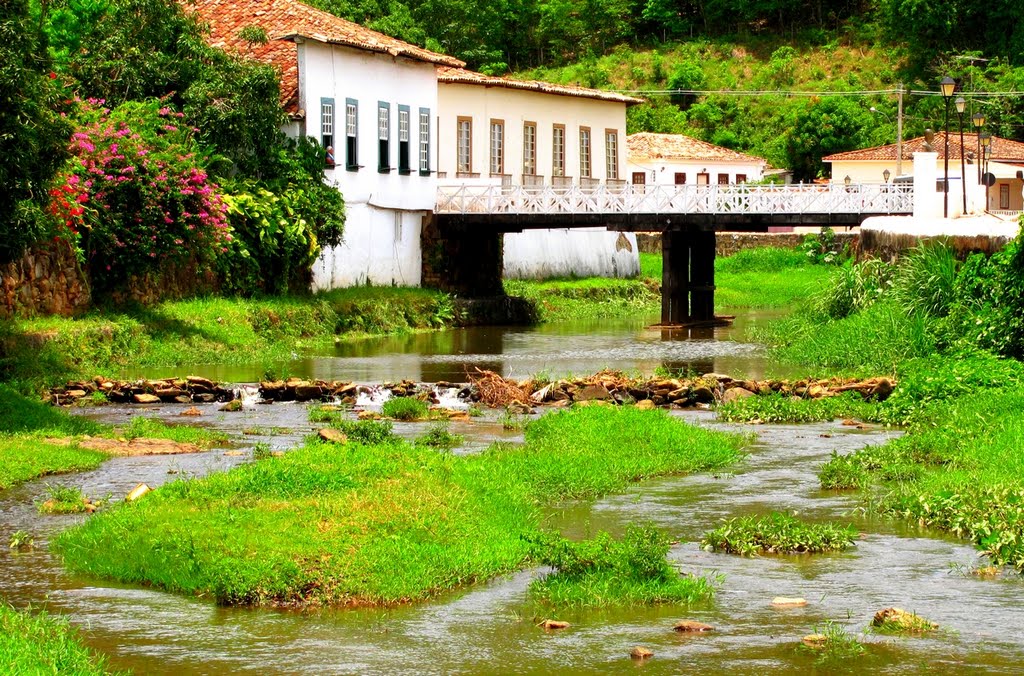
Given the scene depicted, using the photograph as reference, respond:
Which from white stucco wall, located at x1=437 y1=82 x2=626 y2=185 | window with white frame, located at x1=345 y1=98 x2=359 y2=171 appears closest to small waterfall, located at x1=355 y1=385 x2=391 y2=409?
window with white frame, located at x1=345 y1=98 x2=359 y2=171

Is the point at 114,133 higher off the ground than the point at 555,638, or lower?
higher

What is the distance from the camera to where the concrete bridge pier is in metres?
41.1

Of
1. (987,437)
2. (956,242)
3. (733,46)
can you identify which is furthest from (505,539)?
(733,46)

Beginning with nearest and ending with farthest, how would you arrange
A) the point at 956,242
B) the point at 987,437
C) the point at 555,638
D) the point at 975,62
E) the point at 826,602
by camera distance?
the point at 555,638 < the point at 826,602 < the point at 987,437 < the point at 956,242 < the point at 975,62

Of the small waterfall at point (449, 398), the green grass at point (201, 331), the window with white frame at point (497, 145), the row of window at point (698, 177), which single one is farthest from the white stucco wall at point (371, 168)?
the row of window at point (698, 177)

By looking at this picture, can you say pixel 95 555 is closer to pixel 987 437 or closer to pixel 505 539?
pixel 505 539

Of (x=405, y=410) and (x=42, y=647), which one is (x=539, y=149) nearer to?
(x=405, y=410)

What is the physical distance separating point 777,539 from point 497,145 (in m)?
35.7

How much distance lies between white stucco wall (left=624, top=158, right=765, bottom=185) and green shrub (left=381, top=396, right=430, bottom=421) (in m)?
47.0

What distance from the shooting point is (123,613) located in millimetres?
10875

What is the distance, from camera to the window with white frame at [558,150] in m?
49.9

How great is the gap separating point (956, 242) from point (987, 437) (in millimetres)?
11239

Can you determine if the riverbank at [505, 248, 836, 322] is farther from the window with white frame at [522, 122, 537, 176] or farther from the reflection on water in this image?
the reflection on water

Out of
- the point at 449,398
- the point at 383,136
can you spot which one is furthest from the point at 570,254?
the point at 449,398
